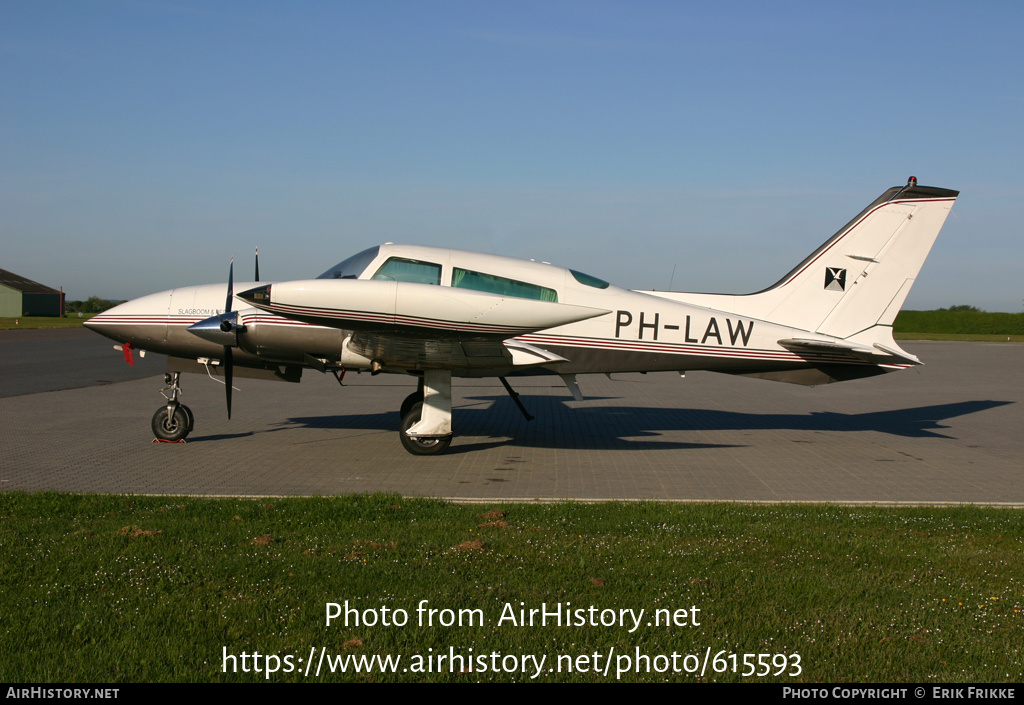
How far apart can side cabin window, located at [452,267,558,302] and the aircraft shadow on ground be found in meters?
2.57

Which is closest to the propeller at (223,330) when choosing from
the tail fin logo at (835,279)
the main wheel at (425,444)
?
the main wheel at (425,444)

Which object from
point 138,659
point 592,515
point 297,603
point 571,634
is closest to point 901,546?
point 592,515

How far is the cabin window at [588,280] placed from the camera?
1188 cm

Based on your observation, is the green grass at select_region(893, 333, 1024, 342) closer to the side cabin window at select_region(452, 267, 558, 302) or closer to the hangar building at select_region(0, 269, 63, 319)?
the side cabin window at select_region(452, 267, 558, 302)

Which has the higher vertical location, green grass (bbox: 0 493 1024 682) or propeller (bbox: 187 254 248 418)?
propeller (bbox: 187 254 248 418)

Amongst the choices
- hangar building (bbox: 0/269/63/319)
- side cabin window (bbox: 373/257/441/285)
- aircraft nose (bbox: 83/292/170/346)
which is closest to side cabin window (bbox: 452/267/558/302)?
side cabin window (bbox: 373/257/441/285)

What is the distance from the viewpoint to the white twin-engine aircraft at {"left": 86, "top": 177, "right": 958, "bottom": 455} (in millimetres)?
9531

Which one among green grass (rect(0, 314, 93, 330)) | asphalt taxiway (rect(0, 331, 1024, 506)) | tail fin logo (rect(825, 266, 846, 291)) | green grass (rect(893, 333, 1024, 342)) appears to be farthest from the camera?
green grass (rect(893, 333, 1024, 342))

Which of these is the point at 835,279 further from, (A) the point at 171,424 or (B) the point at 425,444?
(A) the point at 171,424

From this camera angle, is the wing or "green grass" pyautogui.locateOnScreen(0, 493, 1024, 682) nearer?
"green grass" pyautogui.locateOnScreen(0, 493, 1024, 682)

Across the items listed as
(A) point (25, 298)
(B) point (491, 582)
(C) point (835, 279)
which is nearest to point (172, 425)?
(B) point (491, 582)

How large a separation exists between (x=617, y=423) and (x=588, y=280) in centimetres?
403

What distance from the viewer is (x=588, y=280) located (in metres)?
12.0

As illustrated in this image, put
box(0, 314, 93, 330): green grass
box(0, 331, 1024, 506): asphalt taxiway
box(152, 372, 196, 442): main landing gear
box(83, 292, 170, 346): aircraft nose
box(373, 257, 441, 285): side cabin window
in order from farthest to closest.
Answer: box(0, 314, 93, 330): green grass → box(152, 372, 196, 442): main landing gear → box(83, 292, 170, 346): aircraft nose → box(373, 257, 441, 285): side cabin window → box(0, 331, 1024, 506): asphalt taxiway
